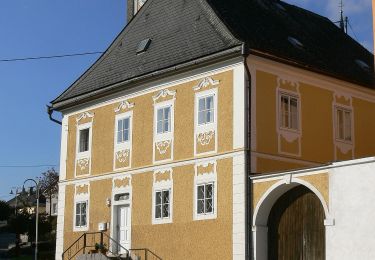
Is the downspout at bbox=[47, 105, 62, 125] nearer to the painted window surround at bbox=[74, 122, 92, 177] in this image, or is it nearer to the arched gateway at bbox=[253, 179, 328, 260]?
the painted window surround at bbox=[74, 122, 92, 177]

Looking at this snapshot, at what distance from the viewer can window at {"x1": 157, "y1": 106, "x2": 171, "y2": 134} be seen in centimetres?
2541

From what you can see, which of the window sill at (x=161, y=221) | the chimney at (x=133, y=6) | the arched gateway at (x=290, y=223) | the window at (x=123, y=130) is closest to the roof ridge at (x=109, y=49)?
the chimney at (x=133, y=6)

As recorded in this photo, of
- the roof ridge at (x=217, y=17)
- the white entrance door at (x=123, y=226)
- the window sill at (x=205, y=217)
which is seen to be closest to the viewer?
the window sill at (x=205, y=217)

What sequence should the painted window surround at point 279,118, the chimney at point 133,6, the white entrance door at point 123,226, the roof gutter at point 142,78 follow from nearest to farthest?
the roof gutter at point 142,78 → the painted window surround at point 279,118 → the white entrance door at point 123,226 → the chimney at point 133,6

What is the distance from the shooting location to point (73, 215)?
1156 inches

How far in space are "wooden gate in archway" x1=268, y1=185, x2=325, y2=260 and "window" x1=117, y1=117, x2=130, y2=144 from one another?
7.66 m

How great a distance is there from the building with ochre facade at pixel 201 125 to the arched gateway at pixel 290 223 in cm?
11

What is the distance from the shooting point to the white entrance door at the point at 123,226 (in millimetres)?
26547

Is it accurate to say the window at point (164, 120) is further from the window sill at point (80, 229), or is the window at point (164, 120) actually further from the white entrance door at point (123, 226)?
the window sill at point (80, 229)

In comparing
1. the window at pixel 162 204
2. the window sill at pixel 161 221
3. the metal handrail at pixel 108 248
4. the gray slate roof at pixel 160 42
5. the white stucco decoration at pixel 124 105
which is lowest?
the metal handrail at pixel 108 248

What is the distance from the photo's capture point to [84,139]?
1173 inches

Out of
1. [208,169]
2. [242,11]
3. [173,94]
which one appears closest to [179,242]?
[208,169]

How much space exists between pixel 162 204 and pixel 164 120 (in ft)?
9.72

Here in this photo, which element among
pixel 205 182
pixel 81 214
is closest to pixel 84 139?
pixel 81 214
